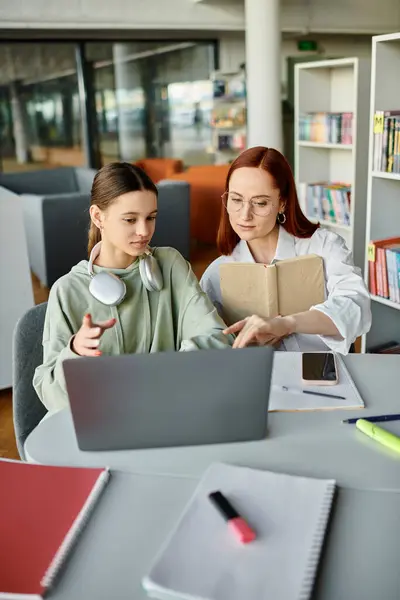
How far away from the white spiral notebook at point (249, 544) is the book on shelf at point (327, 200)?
393cm

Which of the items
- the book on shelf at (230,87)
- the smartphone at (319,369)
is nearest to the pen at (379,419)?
the smartphone at (319,369)

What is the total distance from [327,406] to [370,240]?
256 cm

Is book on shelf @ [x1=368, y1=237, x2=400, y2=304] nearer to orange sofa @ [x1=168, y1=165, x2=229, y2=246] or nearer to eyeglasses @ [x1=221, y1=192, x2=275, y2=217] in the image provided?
eyeglasses @ [x1=221, y1=192, x2=275, y2=217]

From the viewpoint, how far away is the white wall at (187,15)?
6.95 m

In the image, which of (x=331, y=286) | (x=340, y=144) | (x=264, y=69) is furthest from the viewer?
(x=264, y=69)

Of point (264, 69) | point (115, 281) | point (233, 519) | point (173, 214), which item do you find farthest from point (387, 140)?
point (264, 69)

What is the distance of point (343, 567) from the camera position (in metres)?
0.85

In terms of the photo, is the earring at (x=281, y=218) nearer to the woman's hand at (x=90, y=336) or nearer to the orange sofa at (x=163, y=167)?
the woman's hand at (x=90, y=336)

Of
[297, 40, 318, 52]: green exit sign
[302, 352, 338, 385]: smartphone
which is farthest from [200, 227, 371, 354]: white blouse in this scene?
[297, 40, 318, 52]: green exit sign

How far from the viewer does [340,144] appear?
4.75 metres

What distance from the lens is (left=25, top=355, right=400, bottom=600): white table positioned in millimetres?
830

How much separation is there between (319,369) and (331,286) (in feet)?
1.65

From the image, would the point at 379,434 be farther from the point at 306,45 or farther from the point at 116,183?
the point at 306,45

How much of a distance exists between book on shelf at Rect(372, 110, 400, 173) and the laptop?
108 inches
